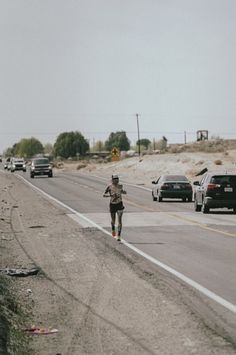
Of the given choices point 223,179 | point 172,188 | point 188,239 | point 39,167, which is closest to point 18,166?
point 39,167

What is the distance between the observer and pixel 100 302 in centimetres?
1145

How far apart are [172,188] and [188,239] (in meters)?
20.3

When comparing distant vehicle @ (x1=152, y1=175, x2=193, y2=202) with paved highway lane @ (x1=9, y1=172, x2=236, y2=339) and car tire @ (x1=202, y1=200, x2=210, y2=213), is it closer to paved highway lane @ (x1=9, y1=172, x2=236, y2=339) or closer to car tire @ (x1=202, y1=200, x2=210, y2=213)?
paved highway lane @ (x1=9, y1=172, x2=236, y2=339)

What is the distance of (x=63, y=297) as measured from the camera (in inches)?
472

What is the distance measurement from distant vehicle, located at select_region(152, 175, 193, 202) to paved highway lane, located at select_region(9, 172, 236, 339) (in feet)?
6.71

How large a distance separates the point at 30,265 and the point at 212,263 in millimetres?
3648

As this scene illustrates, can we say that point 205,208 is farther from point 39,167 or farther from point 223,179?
point 39,167

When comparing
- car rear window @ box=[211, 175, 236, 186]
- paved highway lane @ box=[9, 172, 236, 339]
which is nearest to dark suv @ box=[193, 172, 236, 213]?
car rear window @ box=[211, 175, 236, 186]

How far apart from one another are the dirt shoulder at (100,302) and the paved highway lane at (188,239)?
58cm

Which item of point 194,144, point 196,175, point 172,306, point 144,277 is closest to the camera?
point 172,306

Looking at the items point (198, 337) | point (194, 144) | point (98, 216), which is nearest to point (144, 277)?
point (198, 337)

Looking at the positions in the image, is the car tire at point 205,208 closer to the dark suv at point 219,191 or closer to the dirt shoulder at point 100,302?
the dark suv at point 219,191

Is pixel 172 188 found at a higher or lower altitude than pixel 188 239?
lower

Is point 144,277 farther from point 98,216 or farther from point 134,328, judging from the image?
point 98,216
